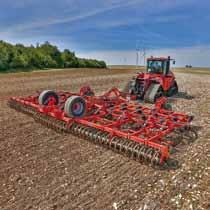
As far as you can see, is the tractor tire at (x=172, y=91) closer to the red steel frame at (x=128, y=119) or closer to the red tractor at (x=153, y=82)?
the red tractor at (x=153, y=82)

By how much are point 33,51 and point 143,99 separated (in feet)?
133

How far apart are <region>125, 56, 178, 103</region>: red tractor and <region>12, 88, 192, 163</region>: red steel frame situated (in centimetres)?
269

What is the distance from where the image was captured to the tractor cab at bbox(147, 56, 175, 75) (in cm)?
1241

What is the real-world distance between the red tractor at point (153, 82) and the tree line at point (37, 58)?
99.8 ft

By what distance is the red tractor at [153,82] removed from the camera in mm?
11539

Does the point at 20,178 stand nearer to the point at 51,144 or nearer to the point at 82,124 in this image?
the point at 51,144

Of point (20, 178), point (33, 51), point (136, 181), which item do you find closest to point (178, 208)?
point (136, 181)

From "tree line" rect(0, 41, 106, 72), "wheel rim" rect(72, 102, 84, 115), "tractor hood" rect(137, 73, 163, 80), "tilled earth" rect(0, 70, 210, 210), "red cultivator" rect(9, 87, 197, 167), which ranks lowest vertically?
"tilled earth" rect(0, 70, 210, 210)

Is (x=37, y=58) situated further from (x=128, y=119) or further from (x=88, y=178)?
(x=88, y=178)

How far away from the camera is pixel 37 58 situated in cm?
4644

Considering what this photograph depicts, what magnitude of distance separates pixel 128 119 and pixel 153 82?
18.2 feet

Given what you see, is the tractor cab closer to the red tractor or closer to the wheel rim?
the red tractor

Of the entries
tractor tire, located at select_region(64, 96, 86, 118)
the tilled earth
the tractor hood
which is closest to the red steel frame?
tractor tire, located at select_region(64, 96, 86, 118)

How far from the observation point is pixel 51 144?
20.5ft
